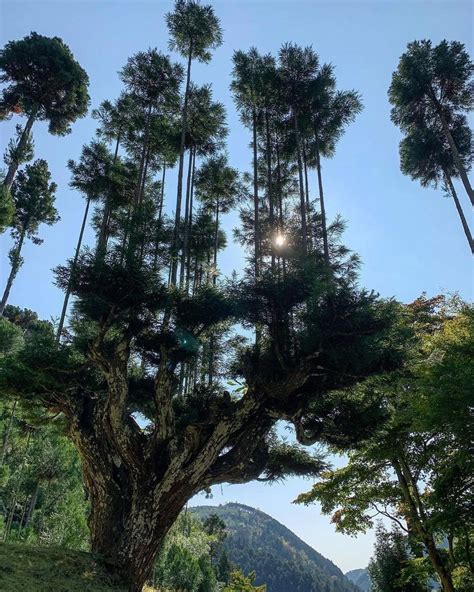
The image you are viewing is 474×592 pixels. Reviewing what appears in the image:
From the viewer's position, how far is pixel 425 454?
1234cm

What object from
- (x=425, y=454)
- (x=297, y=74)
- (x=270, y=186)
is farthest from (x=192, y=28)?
(x=425, y=454)

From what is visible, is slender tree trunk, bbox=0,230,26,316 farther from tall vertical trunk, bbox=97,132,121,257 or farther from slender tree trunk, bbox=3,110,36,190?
tall vertical trunk, bbox=97,132,121,257

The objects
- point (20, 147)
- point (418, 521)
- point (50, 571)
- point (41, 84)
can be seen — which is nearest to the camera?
point (50, 571)

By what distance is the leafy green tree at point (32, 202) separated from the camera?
22.7m

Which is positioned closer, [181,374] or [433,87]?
[181,374]

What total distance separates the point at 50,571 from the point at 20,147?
681 inches

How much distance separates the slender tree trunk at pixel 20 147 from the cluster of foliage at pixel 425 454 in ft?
54.3

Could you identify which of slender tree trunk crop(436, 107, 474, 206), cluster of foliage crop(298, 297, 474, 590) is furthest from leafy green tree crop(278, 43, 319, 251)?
cluster of foliage crop(298, 297, 474, 590)

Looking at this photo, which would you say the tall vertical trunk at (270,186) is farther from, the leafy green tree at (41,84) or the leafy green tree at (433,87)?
the leafy green tree at (41,84)

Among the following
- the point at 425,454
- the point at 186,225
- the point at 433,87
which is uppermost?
the point at 433,87

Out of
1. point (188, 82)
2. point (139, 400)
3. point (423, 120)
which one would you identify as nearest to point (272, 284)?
point (139, 400)

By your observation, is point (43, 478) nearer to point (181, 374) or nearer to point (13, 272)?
point (13, 272)

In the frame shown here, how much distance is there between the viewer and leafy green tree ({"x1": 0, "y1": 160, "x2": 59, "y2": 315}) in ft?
74.4

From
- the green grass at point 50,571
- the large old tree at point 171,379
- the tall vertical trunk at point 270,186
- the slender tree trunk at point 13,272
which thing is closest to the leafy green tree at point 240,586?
the large old tree at point 171,379
